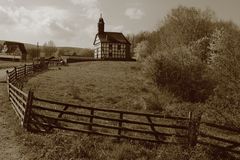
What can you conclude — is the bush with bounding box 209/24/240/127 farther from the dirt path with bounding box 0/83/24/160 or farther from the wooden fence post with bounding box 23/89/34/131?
the dirt path with bounding box 0/83/24/160

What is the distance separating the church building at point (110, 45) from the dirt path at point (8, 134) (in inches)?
2442

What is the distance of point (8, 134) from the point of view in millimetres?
11898

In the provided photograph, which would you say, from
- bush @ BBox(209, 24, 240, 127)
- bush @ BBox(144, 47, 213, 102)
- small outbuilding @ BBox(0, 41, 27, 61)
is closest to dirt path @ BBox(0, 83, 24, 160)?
bush @ BBox(209, 24, 240, 127)

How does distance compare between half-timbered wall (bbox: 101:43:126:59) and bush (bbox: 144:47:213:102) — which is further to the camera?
half-timbered wall (bbox: 101:43:126:59)

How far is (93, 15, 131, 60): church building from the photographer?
78750 millimetres

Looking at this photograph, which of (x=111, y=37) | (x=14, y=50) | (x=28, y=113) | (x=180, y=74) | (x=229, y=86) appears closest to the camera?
(x=28, y=113)

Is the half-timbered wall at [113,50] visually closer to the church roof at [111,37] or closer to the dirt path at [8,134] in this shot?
the church roof at [111,37]

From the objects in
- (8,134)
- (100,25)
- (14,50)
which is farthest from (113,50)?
(8,134)

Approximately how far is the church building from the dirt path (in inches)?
2442

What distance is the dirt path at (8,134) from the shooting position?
9859 mm

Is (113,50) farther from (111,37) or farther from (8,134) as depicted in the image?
(8,134)

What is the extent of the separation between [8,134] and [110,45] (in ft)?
224

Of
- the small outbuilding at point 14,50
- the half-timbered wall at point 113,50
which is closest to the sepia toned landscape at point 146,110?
the half-timbered wall at point 113,50

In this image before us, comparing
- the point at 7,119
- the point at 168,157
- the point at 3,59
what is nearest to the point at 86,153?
the point at 168,157
